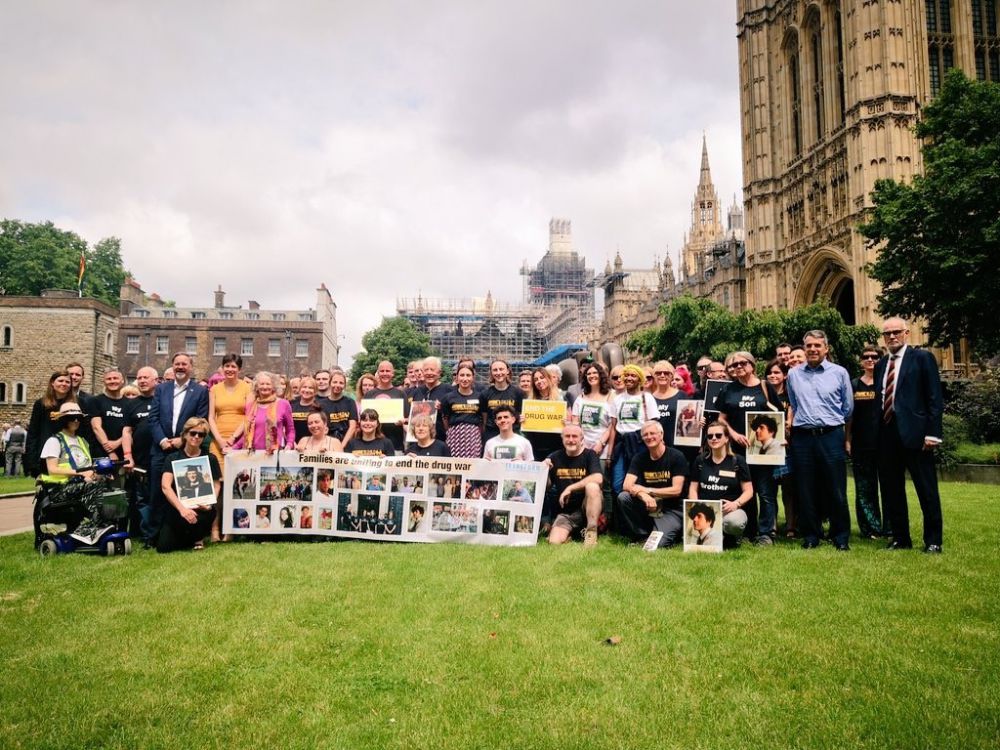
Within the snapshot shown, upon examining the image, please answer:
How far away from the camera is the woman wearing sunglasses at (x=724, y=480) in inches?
302

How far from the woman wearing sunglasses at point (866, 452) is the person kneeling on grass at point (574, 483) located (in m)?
3.27

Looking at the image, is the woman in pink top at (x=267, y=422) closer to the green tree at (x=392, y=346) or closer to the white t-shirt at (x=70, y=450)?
the white t-shirt at (x=70, y=450)

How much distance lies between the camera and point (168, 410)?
8.66m

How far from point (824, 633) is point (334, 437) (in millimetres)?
6969

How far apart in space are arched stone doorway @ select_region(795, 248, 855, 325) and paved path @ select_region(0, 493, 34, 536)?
4144 cm

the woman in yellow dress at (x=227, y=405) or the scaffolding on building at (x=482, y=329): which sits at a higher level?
the scaffolding on building at (x=482, y=329)

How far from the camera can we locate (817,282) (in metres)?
43.9

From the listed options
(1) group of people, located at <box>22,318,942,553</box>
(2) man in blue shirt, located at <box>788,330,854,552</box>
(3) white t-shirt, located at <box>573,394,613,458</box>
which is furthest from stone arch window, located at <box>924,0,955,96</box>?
(3) white t-shirt, located at <box>573,394,613,458</box>

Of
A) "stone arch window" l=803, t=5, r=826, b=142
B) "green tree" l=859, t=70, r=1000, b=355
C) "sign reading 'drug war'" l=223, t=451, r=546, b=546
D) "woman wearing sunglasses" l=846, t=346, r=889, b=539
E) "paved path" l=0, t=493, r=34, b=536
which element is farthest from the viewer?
"stone arch window" l=803, t=5, r=826, b=142

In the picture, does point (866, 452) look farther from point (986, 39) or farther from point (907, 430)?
point (986, 39)

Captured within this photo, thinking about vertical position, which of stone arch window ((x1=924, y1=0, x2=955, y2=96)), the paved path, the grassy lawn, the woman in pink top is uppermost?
stone arch window ((x1=924, y1=0, x2=955, y2=96))

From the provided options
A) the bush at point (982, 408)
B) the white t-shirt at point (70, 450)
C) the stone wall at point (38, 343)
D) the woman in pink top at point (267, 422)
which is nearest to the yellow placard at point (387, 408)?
the woman in pink top at point (267, 422)

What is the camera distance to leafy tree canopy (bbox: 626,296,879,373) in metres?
33.0

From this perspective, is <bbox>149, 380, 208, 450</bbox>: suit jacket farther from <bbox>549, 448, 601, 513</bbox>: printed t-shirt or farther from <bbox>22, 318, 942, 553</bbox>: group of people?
<bbox>549, 448, 601, 513</bbox>: printed t-shirt
